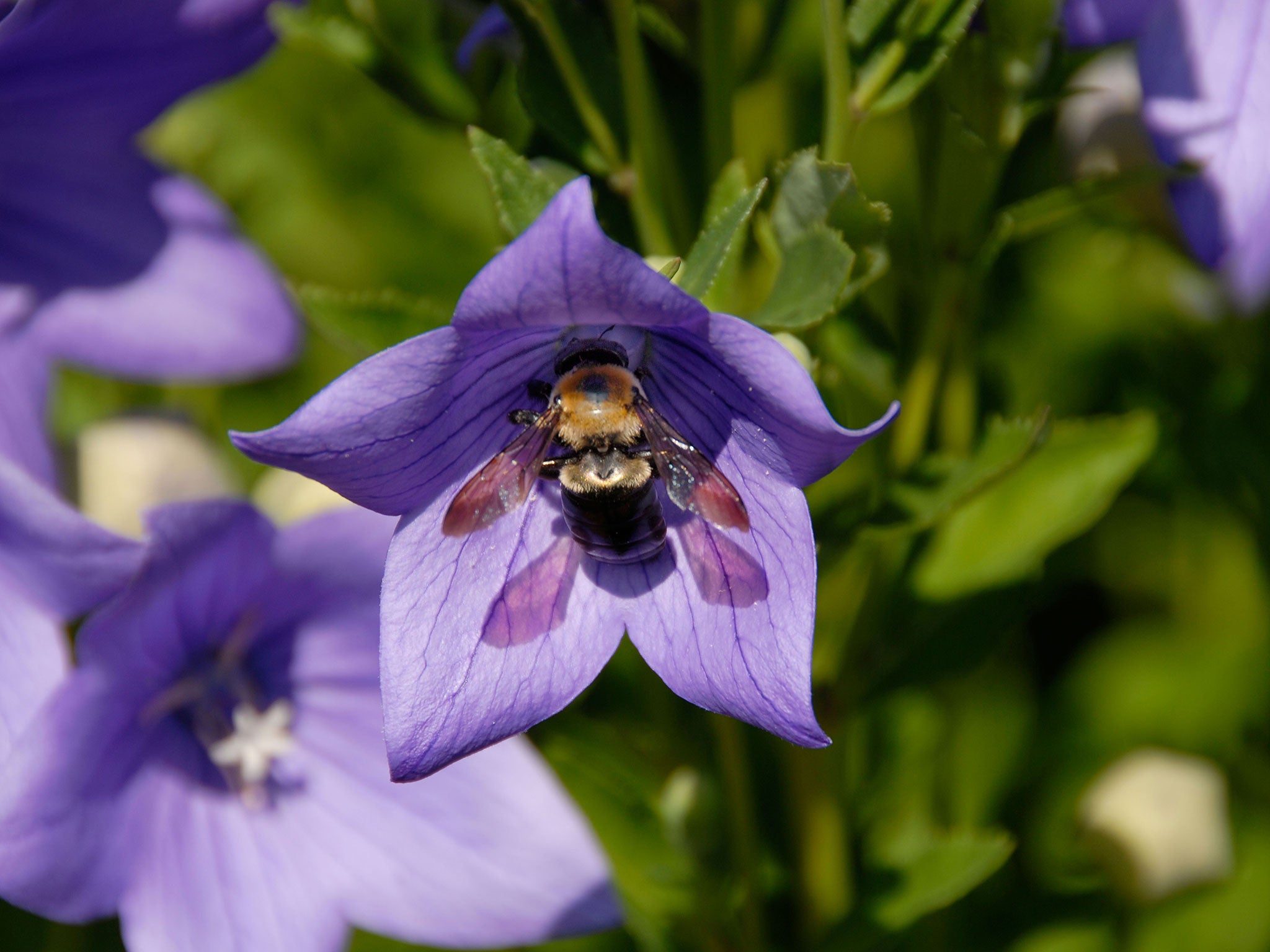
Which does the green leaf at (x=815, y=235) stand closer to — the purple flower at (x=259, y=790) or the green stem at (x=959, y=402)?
the green stem at (x=959, y=402)

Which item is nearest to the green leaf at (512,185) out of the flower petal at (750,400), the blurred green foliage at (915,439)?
the blurred green foliage at (915,439)

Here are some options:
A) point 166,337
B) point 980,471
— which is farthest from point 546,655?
point 166,337

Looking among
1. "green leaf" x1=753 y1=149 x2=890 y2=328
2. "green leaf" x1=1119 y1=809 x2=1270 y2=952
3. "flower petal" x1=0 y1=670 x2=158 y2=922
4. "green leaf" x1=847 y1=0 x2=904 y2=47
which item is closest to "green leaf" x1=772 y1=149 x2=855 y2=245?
"green leaf" x1=753 y1=149 x2=890 y2=328

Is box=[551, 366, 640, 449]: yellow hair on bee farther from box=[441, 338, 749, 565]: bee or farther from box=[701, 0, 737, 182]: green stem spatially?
box=[701, 0, 737, 182]: green stem

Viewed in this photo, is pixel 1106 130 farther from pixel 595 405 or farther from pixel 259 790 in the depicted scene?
pixel 259 790

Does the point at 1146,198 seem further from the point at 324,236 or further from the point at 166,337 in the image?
the point at 324,236
